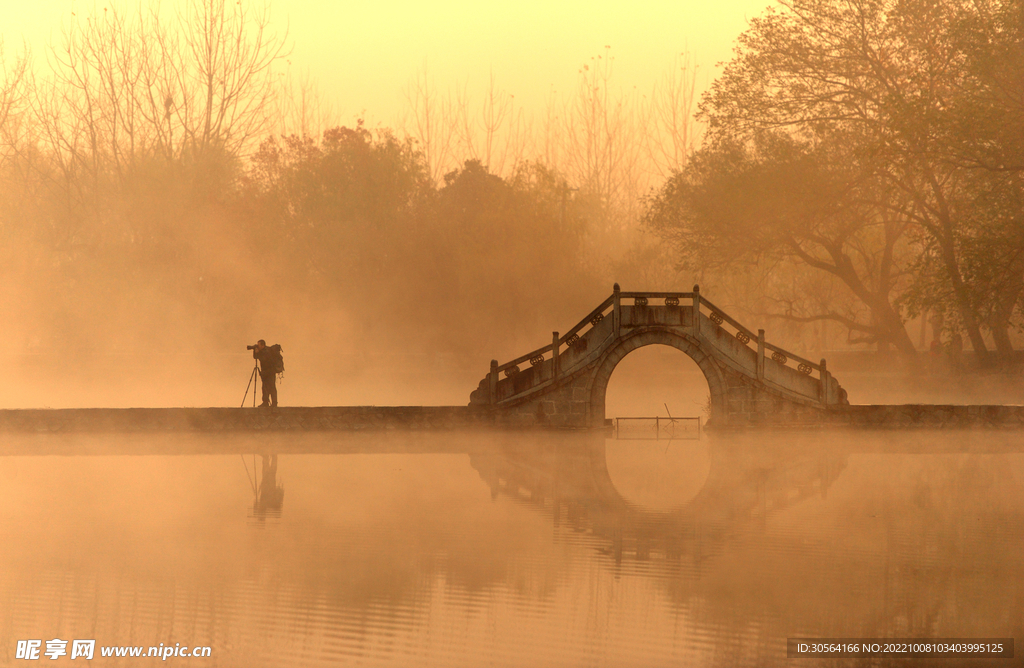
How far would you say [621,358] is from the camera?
96.8 feet

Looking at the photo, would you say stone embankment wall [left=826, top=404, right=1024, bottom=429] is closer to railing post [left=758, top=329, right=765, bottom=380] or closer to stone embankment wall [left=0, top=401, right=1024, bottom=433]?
stone embankment wall [left=0, top=401, right=1024, bottom=433]

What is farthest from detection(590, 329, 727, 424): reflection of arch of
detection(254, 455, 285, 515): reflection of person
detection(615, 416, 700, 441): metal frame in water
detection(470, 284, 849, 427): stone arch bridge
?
detection(254, 455, 285, 515): reflection of person

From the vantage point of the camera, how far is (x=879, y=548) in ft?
50.0

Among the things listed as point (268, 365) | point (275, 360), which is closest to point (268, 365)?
point (268, 365)

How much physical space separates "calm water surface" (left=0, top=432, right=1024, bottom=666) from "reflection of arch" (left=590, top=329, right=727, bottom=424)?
4998 millimetres

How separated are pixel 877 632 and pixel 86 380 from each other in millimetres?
43773

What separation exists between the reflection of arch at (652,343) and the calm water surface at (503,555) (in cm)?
500

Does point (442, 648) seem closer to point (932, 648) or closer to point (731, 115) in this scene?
point (932, 648)

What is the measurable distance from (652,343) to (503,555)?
51.0ft

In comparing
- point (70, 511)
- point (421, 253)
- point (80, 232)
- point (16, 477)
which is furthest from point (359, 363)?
point (70, 511)

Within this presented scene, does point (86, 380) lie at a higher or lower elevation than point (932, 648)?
higher

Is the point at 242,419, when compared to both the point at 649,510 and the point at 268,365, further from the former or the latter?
the point at 649,510

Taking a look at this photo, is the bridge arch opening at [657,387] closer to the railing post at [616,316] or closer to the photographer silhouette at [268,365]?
the railing post at [616,316]

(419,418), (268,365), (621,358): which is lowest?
(419,418)
